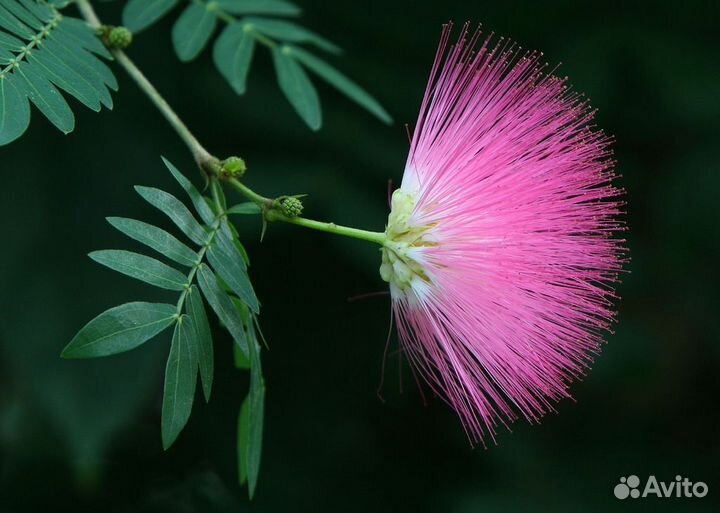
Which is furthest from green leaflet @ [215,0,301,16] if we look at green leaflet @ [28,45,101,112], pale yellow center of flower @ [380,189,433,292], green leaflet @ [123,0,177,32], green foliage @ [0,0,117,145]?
pale yellow center of flower @ [380,189,433,292]

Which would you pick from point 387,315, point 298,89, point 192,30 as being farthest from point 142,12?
point 387,315

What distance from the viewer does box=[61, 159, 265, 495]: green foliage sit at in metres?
1.13

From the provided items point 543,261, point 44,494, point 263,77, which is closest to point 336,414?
point 44,494

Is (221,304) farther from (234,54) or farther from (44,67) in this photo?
(234,54)

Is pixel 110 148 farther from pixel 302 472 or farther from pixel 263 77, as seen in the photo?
pixel 302 472

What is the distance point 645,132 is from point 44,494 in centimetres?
195

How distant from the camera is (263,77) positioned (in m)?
2.60

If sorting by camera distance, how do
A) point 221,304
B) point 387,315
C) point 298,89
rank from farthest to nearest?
point 387,315
point 298,89
point 221,304

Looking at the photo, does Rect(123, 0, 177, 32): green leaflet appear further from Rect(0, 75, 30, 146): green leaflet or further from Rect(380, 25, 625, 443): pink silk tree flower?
Rect(380, 25, 625, 443): pink silk tree flower

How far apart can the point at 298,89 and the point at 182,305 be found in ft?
2.47

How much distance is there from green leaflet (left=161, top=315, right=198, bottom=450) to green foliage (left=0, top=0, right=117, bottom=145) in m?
0.32

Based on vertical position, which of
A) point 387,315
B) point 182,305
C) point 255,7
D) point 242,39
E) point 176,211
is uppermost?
point 255,7

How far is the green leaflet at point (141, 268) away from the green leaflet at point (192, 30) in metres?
0.66

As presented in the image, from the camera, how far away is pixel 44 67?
1283 millimetres
